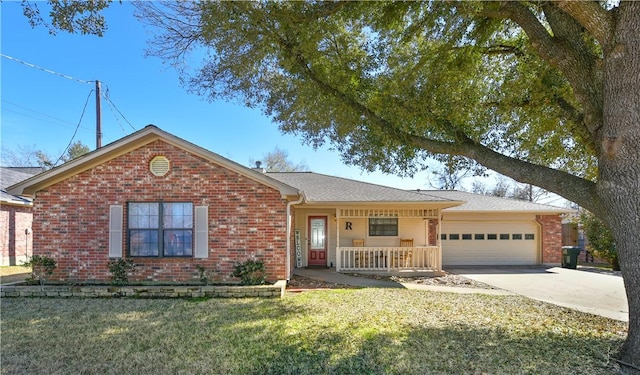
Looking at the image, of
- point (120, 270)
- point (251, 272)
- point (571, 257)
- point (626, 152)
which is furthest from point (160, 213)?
point (571, 257)

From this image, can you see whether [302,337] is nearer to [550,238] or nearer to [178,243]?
[178,243]

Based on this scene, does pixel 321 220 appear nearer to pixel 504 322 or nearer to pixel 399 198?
pixel 399 198

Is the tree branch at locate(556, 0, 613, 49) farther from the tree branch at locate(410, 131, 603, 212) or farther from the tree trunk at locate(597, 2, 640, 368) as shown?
the tree branch at locate(410, 131, 603, 212)

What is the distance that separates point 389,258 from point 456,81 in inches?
272

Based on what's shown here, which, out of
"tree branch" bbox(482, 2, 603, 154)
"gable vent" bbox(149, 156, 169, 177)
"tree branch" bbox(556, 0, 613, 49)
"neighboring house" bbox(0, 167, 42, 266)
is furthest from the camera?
"neighboring house" bbox(0, 167, 42, 266)

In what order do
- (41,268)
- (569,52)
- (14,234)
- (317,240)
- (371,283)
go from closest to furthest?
(569,52)
(41,268)
(371,283)
(317,240)
(14,234)

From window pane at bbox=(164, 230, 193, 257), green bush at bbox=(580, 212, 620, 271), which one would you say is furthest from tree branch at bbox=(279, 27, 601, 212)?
green bush at bbox=(580, 212, 620, 271)

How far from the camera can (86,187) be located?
9156 mm

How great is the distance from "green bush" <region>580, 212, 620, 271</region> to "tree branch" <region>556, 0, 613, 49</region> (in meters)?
12.9

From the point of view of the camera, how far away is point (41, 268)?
29.5ft

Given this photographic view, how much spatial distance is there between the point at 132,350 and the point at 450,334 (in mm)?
4710

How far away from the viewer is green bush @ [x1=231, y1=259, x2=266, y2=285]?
347 inches

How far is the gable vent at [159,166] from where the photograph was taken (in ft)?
30.1

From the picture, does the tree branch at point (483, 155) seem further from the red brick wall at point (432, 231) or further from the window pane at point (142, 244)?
the red brick wall at point (432, 231)
